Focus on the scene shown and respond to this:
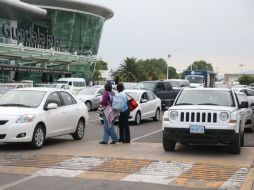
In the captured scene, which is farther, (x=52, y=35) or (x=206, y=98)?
(x=52, y=35)

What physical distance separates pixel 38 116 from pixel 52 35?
2606 inches

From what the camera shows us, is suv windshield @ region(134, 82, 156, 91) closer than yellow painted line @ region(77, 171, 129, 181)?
No

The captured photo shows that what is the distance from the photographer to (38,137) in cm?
1227

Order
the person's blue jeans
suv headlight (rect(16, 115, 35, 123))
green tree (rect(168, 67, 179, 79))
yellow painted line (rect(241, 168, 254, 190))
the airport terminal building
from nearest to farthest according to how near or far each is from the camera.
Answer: yellow painted line (rect(241, 168, 254, 190))
suv headlight (rect(16, 115, 35, 123))
the person's blue jeans
the airport terminal building
green tree (rect(168, 67, 179, 79))

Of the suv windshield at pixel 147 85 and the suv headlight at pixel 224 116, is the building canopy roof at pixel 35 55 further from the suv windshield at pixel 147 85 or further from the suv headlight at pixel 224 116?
the suv headlight at pixel 224 116

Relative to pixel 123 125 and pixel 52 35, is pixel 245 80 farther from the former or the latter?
pixel 123 125

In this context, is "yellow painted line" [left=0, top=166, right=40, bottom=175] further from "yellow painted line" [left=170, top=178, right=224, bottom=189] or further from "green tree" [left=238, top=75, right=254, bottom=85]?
"green tree" [left=238, top=75, right=254, bottom=85]

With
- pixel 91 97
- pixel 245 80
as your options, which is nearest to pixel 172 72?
pixel 245 80

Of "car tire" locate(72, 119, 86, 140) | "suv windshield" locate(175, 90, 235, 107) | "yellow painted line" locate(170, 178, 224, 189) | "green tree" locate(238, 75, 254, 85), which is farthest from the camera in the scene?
"green tree" locate(238, 75, 254, 85)

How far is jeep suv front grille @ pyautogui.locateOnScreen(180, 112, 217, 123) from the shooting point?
11352mm

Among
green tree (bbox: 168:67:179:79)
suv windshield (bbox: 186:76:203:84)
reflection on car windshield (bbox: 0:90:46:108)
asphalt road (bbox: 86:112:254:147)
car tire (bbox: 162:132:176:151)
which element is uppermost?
green tree (bbox: 168:67:179:79)

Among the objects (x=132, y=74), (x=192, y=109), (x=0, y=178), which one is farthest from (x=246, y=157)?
(x=132, y=74)

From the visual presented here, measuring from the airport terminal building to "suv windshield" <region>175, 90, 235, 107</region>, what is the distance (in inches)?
1503

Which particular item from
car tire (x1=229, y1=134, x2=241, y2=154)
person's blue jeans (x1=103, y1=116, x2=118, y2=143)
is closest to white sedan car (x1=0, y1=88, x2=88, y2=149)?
person's blue jeans (x1=103, y1=116, x2=118, y2=143)
